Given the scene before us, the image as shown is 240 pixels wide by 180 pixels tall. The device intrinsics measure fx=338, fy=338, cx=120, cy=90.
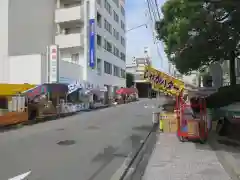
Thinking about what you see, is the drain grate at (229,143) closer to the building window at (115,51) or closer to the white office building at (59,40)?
the white office building at (59,40)

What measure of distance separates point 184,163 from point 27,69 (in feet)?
83.9

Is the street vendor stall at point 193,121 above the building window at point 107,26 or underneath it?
underneath

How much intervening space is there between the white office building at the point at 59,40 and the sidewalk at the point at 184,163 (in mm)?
21564

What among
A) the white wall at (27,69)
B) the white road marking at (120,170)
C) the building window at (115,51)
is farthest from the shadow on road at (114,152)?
the building window at (115,51)

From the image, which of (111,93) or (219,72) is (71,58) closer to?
(111,93)

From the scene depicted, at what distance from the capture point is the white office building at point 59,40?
3222 cm

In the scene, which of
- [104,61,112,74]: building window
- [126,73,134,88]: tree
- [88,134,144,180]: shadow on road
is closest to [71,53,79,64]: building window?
[104,61,112,74]: building window

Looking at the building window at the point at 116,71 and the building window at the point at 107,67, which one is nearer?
the building window at the point at 107,67

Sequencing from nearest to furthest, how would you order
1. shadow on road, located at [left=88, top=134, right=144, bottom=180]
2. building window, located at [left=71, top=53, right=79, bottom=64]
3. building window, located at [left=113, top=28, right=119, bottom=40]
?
shadow on road, located at [left=88, top=134, right=144, bottom=180] < building window, located at [left=71, top=53, right=79, bottom=64] < building window, located at [left=113, top=28, right=119, bottom=40]

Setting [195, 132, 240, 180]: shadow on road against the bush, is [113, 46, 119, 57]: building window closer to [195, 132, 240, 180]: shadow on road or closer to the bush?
the bush

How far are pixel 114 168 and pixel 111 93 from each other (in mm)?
48276

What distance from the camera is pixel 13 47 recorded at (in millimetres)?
32938

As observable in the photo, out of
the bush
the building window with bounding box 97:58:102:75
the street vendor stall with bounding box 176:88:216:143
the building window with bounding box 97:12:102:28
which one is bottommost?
the street vendor stall with bounding box 176:88:216:143

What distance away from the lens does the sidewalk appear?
26.6 ft
